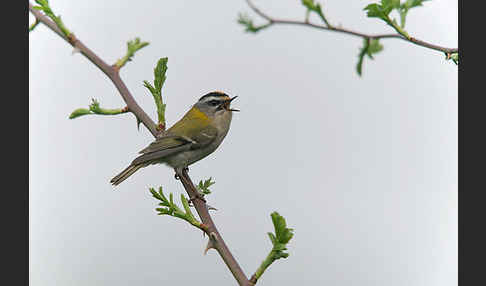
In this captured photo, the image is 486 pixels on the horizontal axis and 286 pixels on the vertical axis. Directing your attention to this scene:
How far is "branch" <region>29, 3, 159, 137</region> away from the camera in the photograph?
0.53 meters

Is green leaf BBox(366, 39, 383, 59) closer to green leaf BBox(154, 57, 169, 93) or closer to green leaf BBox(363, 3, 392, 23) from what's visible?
green leaf BBox(363, 3, 392, 23)

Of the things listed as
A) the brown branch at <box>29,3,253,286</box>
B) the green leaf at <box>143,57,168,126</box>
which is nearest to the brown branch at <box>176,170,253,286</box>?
the brown branch at <box>29,3,253,286</box>

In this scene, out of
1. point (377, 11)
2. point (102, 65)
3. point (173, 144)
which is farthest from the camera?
point (173, 144)

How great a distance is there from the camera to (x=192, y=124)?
0.80 m

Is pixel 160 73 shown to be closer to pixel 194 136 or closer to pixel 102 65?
pixel 102 65

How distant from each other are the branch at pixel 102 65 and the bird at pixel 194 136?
0.12 m

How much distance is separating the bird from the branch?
0.12 metres

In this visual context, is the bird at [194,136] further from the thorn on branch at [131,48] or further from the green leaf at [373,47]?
the green leaf at [373,47]

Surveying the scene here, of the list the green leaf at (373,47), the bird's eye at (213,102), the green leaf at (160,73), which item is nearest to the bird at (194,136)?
the bird's eye at (213,102)

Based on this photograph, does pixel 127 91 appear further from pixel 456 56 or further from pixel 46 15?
pixel 456 56

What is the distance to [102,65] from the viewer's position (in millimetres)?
536

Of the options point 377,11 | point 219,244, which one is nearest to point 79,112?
point 219,244

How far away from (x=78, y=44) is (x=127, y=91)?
0.07 meters

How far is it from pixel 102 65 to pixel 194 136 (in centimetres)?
27
